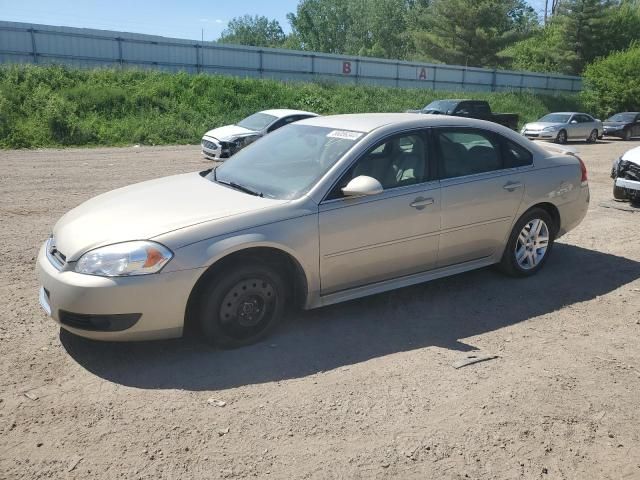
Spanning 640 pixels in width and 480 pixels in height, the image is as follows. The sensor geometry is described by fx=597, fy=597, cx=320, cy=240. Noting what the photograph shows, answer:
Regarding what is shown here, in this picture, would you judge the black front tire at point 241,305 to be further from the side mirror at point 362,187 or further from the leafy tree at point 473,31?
the leafy tree at point 473,31

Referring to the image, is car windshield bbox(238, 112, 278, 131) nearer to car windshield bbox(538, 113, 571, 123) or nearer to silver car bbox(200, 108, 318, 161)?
silver car bbox(200, 108, 318, 161)

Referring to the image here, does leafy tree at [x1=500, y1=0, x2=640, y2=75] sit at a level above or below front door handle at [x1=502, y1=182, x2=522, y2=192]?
above

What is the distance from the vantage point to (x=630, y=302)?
526 centimetres

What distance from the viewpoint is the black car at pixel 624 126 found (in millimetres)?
29125

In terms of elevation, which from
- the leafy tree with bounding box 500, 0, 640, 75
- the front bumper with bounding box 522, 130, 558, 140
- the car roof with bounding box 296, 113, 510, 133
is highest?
the leafy tree with bounding box 500, 0, 640, 75

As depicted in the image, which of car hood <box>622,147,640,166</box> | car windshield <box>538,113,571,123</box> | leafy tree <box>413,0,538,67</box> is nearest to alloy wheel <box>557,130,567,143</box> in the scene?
car windshield <box>538,113,571,123</box>

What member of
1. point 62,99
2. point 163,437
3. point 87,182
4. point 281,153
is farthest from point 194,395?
point 62,99

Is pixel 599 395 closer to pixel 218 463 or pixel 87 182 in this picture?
pixel 218 463

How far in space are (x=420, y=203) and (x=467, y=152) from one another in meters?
0.85

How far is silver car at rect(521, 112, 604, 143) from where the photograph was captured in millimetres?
25344

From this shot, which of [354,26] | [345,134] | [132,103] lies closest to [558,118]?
[132,103]

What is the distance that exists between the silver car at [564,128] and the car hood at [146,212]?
23.2 meters

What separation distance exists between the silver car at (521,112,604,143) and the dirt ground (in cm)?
2149

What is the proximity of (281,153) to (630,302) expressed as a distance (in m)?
3.33
